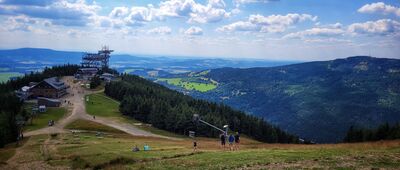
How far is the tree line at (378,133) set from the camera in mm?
89700

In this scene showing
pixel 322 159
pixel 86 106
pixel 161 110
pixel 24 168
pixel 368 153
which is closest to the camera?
pixel 322 159

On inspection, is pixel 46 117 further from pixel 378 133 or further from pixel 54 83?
pixel 378 133

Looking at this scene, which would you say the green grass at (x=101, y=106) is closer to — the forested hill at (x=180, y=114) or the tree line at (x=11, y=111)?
the forested hill at (x=180, y=114)

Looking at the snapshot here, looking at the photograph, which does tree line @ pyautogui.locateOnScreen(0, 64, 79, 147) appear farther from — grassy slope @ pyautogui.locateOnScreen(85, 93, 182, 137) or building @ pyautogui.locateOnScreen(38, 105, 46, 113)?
grassy slope @ pyautogui.locateOnScreen(85, 93, 182, 137)

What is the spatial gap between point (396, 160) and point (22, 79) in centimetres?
16975

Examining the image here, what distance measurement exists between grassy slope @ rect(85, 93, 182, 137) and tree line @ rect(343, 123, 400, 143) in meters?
52.5

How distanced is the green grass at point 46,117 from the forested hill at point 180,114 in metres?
19.8

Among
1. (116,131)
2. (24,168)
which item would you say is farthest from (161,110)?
(24,168)

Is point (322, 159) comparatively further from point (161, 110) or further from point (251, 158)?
point (161, 110)

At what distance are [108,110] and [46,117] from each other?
903 inches

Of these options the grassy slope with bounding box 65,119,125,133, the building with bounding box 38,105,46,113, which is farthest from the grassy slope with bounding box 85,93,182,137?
the building with bounding box 38,105,46,113

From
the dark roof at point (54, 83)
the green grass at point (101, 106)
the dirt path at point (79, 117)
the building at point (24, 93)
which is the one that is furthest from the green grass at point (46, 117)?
the dark roof at point (54, 83)

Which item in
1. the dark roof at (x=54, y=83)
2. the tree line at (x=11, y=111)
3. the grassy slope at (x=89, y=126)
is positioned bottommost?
the grassy slope at (x=89, y=126)

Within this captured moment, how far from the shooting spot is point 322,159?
35.9 m
